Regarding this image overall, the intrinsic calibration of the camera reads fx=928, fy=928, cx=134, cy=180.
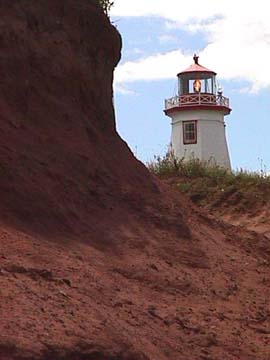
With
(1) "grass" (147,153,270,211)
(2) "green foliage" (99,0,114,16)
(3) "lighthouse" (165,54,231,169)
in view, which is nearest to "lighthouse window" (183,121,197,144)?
(3) "lighthouse" (165,54,231,169)

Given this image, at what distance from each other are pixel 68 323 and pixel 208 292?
9.95ft

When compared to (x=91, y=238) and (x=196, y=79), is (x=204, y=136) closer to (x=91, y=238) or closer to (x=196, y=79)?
(x=196, y=79)

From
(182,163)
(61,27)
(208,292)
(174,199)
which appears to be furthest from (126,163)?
(182,163)

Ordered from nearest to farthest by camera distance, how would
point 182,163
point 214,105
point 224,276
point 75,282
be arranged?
point 75,282
point 224,276
point 182,163
point 214,105

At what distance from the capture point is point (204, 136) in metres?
39.1

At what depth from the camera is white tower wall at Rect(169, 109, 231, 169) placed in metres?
39.1

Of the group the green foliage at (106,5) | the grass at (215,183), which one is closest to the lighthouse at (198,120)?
the grass at (215,183)

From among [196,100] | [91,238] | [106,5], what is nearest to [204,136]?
[196,100]

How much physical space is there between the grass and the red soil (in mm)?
8242

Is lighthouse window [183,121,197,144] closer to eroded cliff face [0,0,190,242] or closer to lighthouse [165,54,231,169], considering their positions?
lighthouse [165,54,231,169]

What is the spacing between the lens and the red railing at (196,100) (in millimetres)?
39156

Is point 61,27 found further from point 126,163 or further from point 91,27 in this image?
point 126,163

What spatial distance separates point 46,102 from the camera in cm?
1066

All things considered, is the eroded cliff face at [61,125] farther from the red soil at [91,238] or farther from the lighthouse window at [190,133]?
the lighthouse window at [190,133]
